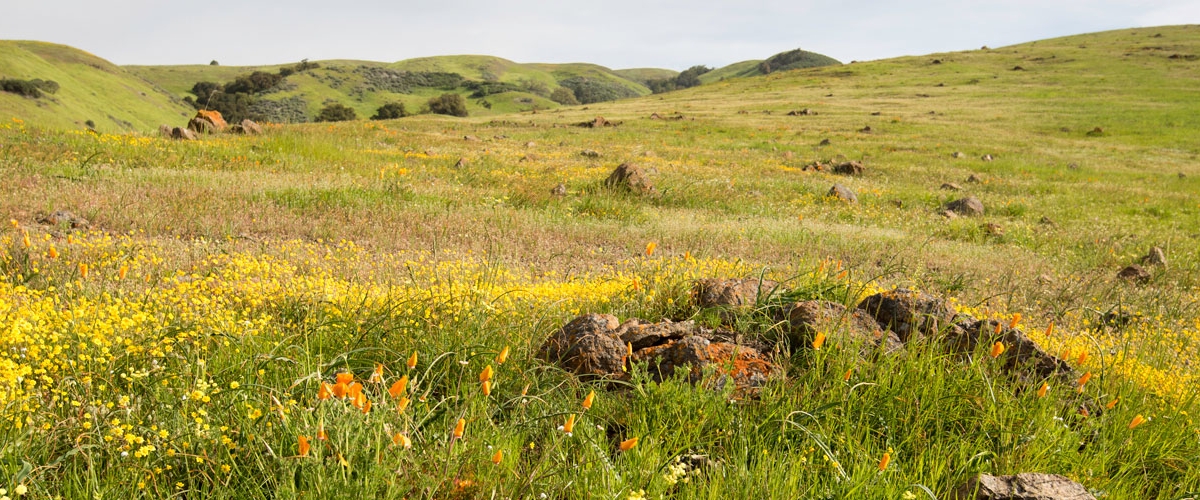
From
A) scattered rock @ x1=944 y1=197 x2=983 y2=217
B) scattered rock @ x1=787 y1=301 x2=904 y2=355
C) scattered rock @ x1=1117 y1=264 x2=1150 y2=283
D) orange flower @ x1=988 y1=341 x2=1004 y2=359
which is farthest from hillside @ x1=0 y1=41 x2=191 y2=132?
orange flower @ x1=988 y1=341 x2=1004 y2=359

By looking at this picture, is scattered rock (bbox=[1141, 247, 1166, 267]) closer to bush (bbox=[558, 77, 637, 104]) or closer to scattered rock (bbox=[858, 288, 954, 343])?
scattered rock (bbox=[858, 288, 954, 343])

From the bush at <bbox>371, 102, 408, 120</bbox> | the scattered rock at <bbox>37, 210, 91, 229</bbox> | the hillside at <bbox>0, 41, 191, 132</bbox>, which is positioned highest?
the hillside at <bbox>0, 41, 191, 132</bbox>

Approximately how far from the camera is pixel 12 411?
100 inches

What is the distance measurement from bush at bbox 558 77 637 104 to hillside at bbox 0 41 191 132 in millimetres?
85274

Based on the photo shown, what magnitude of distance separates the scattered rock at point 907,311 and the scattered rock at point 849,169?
18091 millimetres

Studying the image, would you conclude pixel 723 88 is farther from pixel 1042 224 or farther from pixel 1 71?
pixel 1 71

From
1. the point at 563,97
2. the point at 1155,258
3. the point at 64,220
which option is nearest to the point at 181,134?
the point at 64,220

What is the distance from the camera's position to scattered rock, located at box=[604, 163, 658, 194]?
1373 cm

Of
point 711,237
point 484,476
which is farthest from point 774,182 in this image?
point 484,476

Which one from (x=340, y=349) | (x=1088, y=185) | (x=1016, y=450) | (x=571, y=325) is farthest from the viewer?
(x=1088, y=185)

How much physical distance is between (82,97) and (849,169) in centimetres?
8812

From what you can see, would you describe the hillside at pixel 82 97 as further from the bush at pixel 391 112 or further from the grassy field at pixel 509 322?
the grassy field at pixel 509 322

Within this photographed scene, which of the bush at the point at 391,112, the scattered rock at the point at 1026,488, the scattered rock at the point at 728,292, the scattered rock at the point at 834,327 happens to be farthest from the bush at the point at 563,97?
the scattered rock at the point at 1026,488

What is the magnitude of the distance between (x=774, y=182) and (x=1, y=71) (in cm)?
8365
